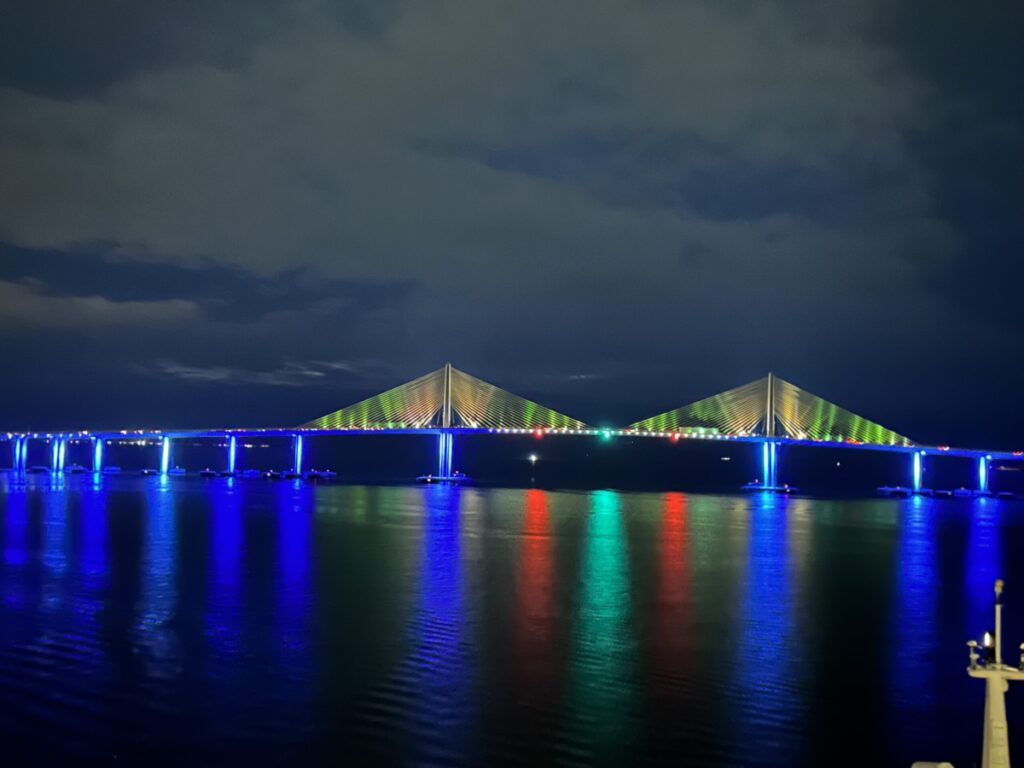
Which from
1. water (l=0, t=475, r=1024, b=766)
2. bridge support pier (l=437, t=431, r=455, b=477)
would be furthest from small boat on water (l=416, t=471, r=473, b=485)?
water (l=0, t=475, r=1024, b=766)

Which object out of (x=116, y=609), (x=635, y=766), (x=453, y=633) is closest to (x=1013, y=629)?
(x=453, y=633)

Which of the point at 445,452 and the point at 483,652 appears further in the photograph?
the point at 445,452

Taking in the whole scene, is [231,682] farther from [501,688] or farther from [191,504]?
[191,504]

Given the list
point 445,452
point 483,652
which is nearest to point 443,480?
point 445,452

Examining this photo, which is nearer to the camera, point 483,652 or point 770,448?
point 483,652

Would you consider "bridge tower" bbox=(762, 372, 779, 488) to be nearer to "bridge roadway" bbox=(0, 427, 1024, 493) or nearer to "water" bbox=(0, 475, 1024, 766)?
"bridge roadway" bbox=(0, 427, 1024, 493)

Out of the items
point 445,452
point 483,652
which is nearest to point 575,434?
point 445,452

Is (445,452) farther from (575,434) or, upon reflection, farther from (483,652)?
(483,652)

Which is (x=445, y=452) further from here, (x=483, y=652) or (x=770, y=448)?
(x=483, y=652)
